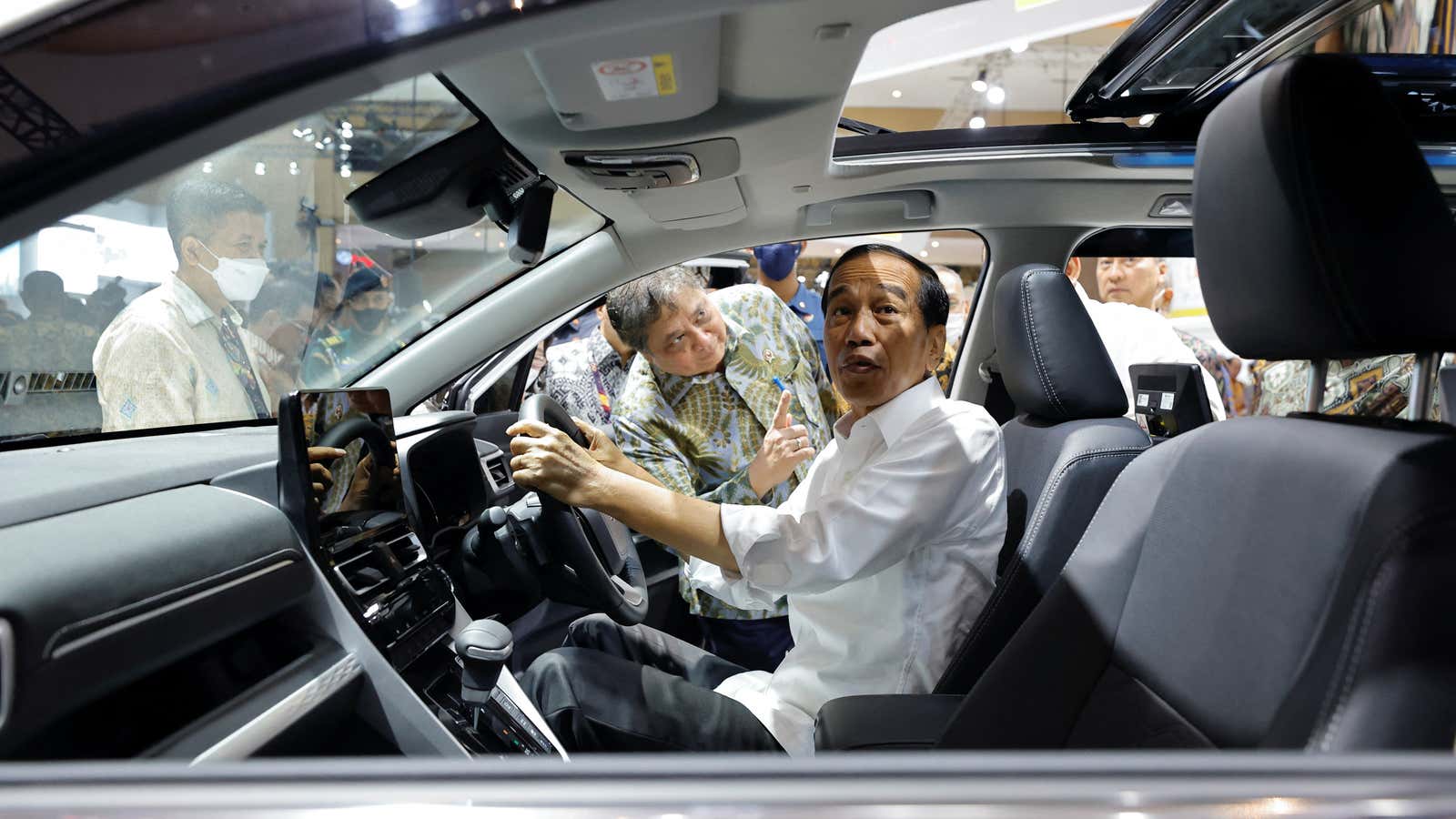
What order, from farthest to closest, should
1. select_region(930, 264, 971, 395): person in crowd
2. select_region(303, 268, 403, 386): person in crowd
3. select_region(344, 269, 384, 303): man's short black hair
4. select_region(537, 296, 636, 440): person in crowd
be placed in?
select_region(537, 296, 636, 440): person in crowd < select_region(930, 264, 971, 395): person in crowd < select_region(344, 269, 384, 303): man's short black hair < select_region(303, 268, 403, 386): person in crowd

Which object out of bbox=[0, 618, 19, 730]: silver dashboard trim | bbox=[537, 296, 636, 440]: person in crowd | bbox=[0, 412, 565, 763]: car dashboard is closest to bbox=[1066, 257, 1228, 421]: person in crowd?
bbox=[537, 296, 636, 440]: person in crowd

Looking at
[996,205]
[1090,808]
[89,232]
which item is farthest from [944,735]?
[996,205]

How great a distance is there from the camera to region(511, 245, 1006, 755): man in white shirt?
4.77ft

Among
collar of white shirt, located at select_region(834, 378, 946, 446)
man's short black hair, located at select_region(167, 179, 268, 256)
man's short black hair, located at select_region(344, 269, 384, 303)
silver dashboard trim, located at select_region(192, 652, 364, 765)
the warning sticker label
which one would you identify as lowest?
silver dashboard trim, located at select_region(192, 652, 364, 765)

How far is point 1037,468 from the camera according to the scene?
164 cm

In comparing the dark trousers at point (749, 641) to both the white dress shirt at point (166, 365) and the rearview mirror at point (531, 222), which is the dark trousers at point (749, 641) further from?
the white dress shirt at point (166, 365)

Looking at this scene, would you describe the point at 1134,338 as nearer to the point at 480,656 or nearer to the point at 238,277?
the point at 480,656

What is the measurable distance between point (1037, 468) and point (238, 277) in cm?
156

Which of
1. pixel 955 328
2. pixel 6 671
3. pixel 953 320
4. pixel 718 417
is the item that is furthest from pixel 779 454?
pixel 6 671

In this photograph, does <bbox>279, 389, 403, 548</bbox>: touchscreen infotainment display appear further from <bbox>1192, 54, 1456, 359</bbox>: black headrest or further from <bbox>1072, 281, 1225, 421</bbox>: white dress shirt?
<bbox>1072, 281, 1225, 421</bbox>: white dress shirt

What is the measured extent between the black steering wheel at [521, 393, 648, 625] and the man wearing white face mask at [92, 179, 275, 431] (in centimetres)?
61

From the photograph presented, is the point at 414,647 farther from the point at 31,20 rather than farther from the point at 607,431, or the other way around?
the point at 607,431

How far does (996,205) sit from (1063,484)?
1052 millimetres

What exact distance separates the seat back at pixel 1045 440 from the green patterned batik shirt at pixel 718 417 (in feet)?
2.76
